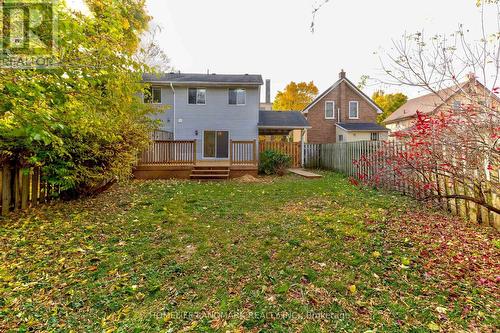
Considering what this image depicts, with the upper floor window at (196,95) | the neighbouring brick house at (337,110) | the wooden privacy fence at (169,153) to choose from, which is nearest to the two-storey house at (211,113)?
the upper floor window at (196,95)

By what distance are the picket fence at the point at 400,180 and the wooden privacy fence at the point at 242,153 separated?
4.30 m

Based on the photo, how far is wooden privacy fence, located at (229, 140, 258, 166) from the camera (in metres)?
11.7

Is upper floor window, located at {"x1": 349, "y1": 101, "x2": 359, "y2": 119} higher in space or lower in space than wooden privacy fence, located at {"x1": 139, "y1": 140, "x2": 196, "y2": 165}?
higher

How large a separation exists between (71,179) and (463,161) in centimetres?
804

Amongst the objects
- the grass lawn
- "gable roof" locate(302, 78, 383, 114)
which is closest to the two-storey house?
"gable roof" locate(302, 78, 383, 114)

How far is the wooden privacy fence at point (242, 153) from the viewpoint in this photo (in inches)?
461

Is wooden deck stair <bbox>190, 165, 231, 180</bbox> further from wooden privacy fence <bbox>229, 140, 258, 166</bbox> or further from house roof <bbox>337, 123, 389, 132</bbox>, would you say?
house roof <bbox>337, 123, 389, 132</bbox>

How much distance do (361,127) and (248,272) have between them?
2013 cm

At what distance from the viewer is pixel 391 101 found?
3219 cm

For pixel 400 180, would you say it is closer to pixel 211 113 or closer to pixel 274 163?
pixel 274 163

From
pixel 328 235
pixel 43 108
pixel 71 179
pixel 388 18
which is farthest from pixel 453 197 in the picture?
pixel 71 179

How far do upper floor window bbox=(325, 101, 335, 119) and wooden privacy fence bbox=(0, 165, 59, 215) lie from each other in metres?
20.4

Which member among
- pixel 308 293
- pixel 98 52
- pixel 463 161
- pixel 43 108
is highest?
pixel 98 52

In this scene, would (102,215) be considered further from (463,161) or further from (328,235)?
(463,161)
